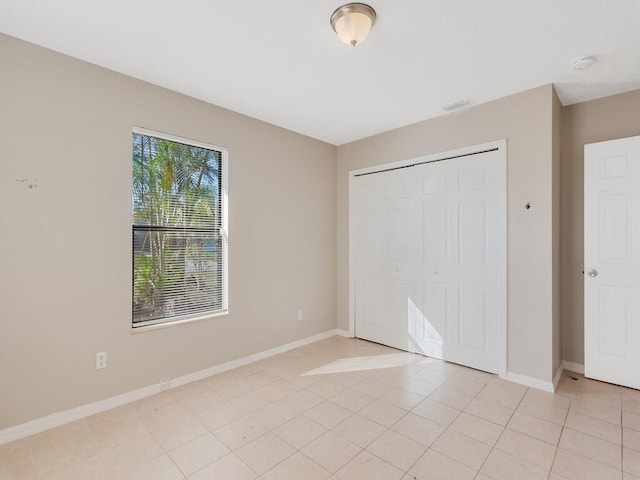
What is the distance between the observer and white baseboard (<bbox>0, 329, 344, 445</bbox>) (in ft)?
7.00

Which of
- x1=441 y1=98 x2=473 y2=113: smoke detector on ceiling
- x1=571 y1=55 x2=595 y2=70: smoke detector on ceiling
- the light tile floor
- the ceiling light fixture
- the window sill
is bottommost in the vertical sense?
the light tile floor

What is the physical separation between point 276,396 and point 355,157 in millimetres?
2968

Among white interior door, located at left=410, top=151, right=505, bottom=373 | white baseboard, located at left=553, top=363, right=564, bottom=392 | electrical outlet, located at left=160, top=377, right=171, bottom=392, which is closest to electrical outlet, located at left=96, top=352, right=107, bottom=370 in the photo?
electrical outlet, located at left=160, top=377, right=171, bottom=392

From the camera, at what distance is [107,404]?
2.49m

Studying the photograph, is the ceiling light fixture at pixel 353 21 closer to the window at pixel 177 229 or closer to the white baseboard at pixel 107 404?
the window at pixel 177 229

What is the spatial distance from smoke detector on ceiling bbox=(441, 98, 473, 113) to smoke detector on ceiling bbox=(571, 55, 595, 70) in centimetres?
79

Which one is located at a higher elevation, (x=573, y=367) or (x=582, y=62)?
(x=582, y=62)

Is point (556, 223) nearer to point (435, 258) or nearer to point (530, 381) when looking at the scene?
point (435, 258)

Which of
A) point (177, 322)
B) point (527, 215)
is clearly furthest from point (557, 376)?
point (177, 322)

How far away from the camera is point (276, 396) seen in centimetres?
271

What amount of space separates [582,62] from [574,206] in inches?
53.5

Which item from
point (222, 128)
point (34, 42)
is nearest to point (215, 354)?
point (222, 128)

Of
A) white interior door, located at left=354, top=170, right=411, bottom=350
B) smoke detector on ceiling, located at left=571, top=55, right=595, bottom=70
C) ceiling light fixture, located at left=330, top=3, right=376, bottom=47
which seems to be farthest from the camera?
white interior door, located at left=354, top=170, right=411, bottom=350

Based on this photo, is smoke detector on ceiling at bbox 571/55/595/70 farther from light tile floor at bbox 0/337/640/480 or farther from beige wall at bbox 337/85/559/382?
light tile floor at bbox 0/337/640/480
